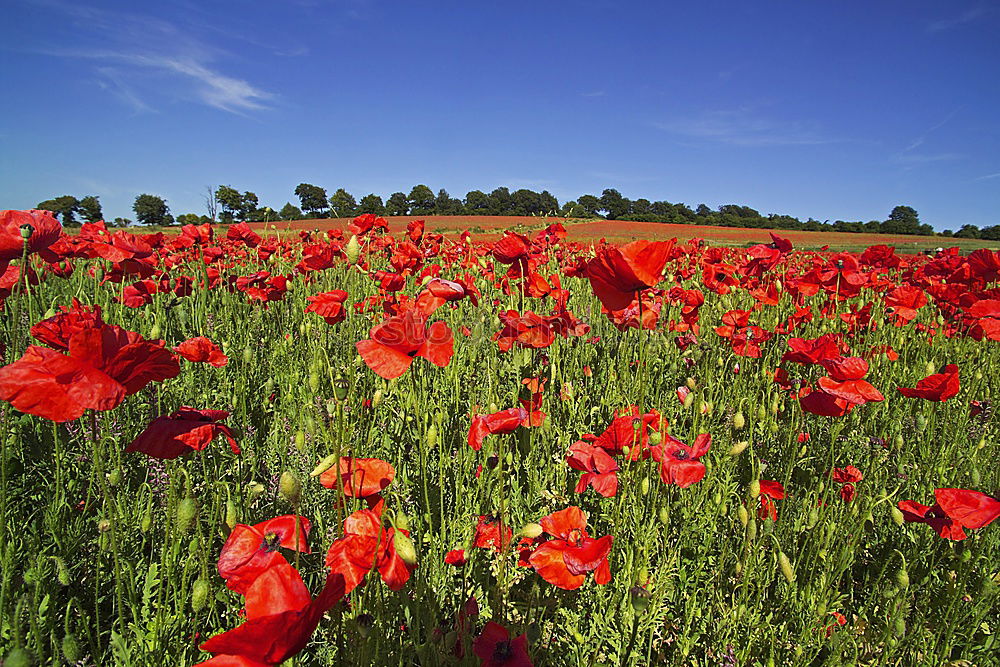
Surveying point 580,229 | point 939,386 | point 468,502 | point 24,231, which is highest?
point 580,229

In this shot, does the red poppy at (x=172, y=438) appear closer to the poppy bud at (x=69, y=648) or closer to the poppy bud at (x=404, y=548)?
the poppy bud at (x=69, y=648)

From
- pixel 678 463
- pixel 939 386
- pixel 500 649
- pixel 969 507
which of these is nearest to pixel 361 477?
pixel 500 649

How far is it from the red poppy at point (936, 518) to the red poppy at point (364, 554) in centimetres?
164

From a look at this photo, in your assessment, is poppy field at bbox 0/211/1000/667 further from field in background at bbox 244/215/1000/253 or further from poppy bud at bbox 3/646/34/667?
field in background at bbox 244/215/1000/253

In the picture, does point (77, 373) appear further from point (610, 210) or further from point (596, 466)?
point (610, 210)

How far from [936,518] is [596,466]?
112 centimetres

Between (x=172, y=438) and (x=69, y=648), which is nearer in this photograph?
(x=69, y=648)

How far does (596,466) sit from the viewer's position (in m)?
1.61

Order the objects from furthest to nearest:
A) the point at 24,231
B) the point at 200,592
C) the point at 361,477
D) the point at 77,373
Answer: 1. the point at 24,231
2. the point at 361,477
3. the point at 200,592
4. the point at 77,373

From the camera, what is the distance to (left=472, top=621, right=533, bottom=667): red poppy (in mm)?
1096

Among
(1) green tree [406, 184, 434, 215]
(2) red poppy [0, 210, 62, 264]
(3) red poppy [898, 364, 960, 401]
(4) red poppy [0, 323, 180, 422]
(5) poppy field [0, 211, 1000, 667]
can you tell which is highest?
(1) green tree [406, 184, 434, 215]

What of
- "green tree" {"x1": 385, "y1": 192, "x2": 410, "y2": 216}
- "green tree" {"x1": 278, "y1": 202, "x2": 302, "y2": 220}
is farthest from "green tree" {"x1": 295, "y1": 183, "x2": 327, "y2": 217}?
"green tree" {"x1": 385, "y1": 192, "x2": 410, "y2": 216}

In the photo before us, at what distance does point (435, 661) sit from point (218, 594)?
0.71 meters

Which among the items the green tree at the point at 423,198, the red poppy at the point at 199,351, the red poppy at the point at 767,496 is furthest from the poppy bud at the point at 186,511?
the green tree at the point at 423,198
